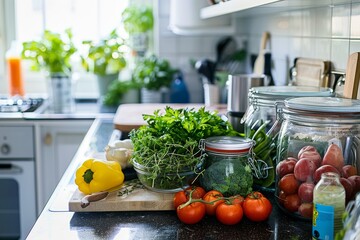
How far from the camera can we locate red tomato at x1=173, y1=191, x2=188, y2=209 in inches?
56.1

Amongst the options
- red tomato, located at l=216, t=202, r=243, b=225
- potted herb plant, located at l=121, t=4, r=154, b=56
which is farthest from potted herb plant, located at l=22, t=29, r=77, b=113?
red tomato, located at l=216, t=202, r=243, b=225

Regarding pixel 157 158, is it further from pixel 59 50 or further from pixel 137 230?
pixel 59 50

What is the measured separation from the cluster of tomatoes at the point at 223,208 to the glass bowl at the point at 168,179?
0.10 m

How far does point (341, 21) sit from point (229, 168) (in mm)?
613

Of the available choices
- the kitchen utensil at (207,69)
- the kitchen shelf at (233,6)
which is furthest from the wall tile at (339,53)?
the kitchen utensil at (207,69)

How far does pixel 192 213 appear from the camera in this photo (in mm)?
1372

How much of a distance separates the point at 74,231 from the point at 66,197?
9.9 inches

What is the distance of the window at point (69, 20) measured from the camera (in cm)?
368

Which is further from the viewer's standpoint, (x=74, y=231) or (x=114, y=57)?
(x=114, y=57)

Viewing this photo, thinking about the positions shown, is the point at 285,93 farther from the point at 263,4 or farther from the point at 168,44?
the point at 168,44

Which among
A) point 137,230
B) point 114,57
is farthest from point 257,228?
point 114,57

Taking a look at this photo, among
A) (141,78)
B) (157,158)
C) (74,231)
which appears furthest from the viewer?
(141,78)

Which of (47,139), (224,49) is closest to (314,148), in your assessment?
(47,139)

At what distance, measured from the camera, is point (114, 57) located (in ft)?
11.0
